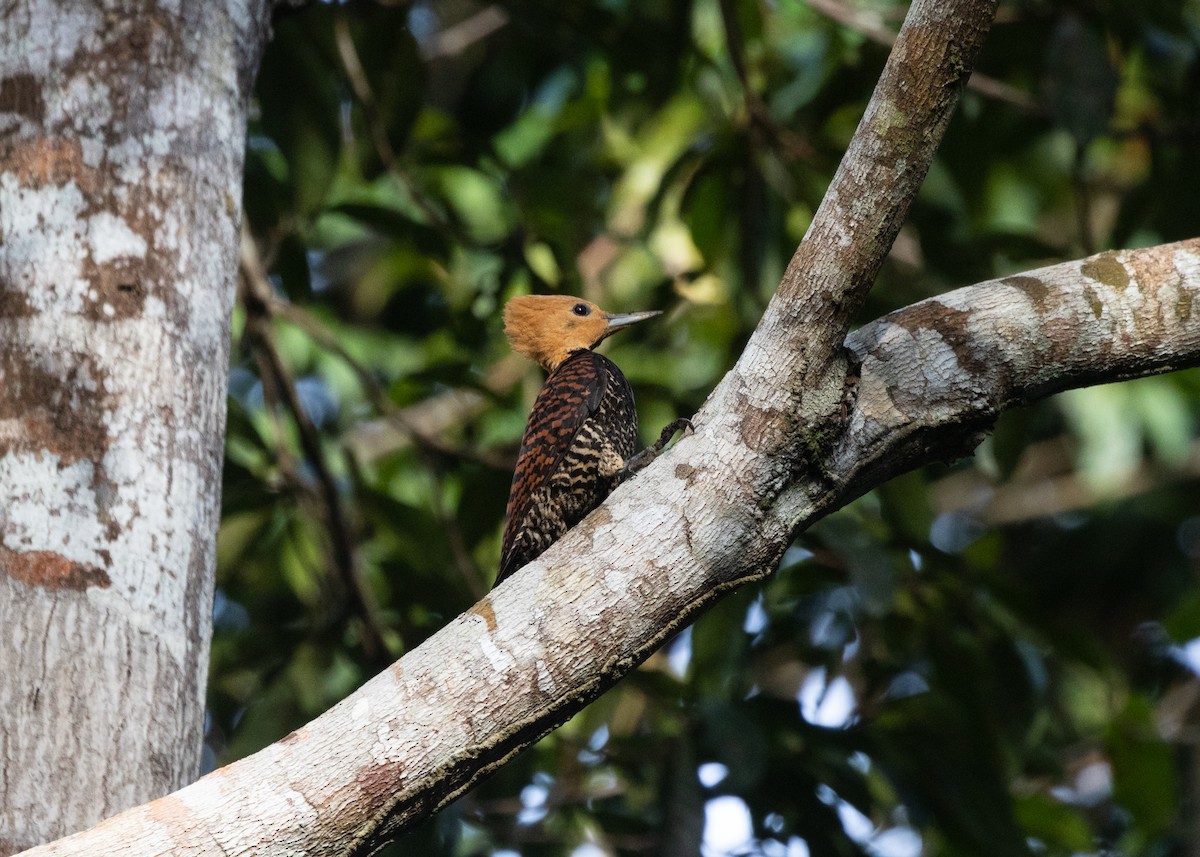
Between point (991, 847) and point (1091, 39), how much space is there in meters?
2.83

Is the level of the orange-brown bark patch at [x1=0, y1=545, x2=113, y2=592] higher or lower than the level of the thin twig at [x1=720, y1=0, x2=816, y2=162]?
lower

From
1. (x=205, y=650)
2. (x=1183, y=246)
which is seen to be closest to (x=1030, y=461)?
(x=1183, y=246)

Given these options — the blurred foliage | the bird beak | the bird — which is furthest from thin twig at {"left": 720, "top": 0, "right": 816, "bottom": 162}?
the bird

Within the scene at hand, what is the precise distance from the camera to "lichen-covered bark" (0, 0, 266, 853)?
231 cm

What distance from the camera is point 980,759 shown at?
449 cm

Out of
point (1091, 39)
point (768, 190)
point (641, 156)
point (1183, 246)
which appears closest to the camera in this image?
point (1183, 246)

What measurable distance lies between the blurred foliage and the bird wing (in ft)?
2.06

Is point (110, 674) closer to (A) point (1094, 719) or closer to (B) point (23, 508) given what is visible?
(B) point (23, 508)

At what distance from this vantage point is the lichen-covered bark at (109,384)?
7.59 ft

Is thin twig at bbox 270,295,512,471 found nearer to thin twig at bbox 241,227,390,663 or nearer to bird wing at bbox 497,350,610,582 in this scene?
thin twig at bbox 241,227,390,663

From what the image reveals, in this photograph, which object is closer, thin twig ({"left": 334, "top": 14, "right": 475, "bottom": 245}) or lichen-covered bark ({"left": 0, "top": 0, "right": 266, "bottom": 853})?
lichen-covered bark ({"left": 0, "top": 0, "right": 266, "bottom": 853})

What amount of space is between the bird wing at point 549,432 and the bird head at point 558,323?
0.48 meters

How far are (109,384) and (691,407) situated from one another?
2.52 m

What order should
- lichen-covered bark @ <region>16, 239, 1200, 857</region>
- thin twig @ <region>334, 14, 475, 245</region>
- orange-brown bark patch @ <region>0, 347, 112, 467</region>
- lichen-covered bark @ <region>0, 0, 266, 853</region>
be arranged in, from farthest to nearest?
thin twig @ <region>334, 14, 475, 245</region>, orange-brown bark patch @ <region>0, 347, 112, 467</region>, lichen-covered bark @ <region>0, 0, 266, 853</region>, lichen-covered bark @ <region>16, 239, 1200, 857</region>
